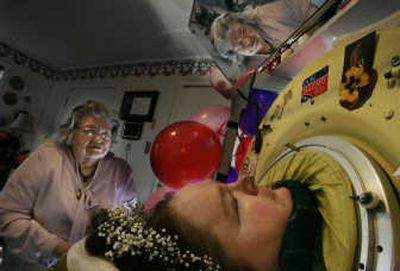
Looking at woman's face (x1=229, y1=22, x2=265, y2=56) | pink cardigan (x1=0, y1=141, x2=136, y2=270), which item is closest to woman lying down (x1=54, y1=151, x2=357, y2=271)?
woman's face (x1=229, y1=22, x2=265, y2=56)

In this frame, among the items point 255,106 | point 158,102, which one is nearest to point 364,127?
point 255,106

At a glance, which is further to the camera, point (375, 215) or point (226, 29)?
point (226, 29)

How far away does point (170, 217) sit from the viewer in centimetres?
74

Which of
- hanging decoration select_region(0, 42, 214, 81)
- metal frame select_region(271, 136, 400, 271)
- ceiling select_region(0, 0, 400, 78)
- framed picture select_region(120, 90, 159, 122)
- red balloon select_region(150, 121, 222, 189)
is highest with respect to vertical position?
ceiling select_region(0, 0, 400, 78)

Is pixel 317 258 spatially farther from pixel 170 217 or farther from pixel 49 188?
pixel 49 188

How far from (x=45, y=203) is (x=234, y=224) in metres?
1.34

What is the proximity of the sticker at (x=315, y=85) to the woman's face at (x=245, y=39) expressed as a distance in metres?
0.63

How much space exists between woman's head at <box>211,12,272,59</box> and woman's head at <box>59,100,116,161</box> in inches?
32.4

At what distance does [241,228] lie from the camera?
68 centimetres

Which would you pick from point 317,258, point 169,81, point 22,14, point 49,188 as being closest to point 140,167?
point 169,81

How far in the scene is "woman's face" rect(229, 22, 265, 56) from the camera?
1392 mm

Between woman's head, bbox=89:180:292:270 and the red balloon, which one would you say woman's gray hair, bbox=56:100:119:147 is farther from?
woman's head, bbox=89:180:292:270

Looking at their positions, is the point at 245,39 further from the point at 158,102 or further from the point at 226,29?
the point at 158,102

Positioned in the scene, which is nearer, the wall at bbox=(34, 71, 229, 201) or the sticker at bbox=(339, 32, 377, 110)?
the sticker at bbox=(339, 32, 377, 110)
